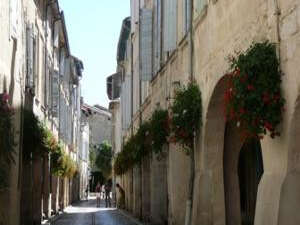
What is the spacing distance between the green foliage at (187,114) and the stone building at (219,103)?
0.70 ft

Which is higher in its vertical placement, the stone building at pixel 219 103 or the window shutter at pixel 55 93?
the window shutter at pixel 55 93

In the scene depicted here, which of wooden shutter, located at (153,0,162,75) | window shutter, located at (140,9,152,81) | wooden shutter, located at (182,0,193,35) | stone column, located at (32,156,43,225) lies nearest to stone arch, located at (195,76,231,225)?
wooden shutter, located at (182,0,193,35)

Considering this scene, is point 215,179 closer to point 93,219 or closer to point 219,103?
point 219,103

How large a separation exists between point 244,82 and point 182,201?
8974mm

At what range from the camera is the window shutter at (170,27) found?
1695 cm

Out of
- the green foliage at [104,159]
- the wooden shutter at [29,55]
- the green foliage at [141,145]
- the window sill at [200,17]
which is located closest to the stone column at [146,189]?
the green foliage at [141,145]

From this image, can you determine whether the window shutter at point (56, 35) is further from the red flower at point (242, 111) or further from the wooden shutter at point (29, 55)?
the red flower at point (242, 111)

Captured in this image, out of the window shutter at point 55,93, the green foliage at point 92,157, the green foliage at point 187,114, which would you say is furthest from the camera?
the green foliage at point 92,157

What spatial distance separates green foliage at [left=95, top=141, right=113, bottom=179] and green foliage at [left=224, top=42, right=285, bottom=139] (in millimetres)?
72212

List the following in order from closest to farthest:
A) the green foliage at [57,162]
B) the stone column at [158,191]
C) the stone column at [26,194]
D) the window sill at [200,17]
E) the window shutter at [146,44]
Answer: the window sill at [200,17], the stone column at [26,194], the stone column at [158,191], the window shutter at [146,44], the green foliage at [57,162]

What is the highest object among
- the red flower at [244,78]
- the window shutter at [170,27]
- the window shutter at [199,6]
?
the window shutter at [170,27]

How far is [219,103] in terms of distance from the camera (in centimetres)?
1244

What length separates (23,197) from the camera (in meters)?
18.0

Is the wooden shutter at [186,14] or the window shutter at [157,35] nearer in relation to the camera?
the wooden shutter at [186,14]
